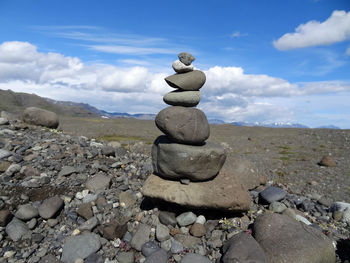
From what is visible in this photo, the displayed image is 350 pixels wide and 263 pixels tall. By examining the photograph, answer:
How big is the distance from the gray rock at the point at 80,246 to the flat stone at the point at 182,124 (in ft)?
17.9

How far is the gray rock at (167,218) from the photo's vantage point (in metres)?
11.0

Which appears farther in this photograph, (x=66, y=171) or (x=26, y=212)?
(x=66, y=171)

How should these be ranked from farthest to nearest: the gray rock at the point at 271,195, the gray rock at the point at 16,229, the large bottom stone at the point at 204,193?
A: the gray rock at the point at 271,195 → the large bottom stone at the point at 204,193 → the gray rock at the point at 16,229

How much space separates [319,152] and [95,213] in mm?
39072

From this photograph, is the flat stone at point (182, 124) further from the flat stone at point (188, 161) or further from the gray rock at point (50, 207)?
the gray rock at point (50, 207)

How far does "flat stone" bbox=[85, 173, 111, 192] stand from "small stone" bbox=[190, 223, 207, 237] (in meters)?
5.55

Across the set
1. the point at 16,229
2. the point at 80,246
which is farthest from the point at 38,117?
the point at 80,246

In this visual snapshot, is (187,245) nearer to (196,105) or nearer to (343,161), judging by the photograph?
(196,105)

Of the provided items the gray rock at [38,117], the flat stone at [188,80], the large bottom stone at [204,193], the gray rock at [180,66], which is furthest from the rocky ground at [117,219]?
the gray rock at [38,117]

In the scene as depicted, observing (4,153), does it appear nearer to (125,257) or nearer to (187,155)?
(125,257)

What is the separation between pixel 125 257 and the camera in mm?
9188

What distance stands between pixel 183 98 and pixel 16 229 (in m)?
9.12

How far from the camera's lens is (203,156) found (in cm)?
1085

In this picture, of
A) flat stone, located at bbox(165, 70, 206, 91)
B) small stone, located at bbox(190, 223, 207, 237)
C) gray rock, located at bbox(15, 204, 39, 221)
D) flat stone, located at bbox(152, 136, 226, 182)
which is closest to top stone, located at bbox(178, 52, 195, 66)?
flat stone, located at bbox(165, 70, 206, 91)
